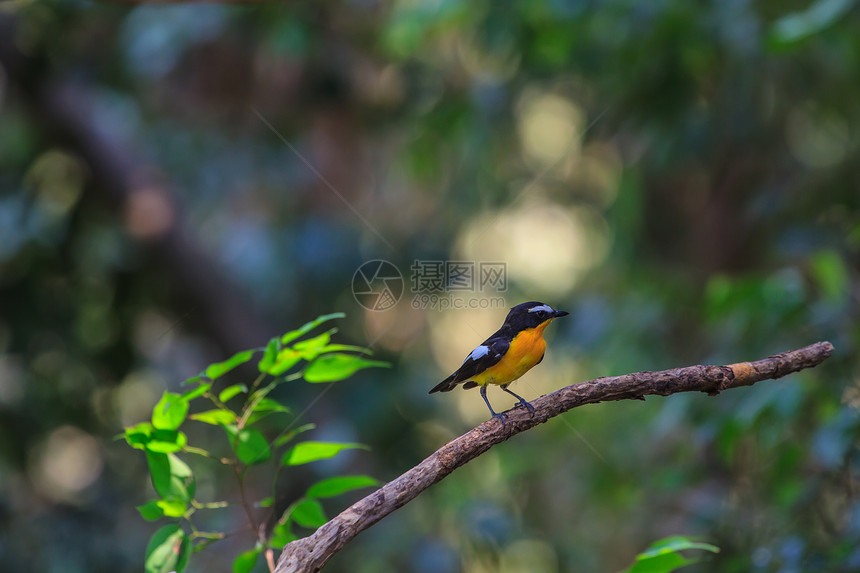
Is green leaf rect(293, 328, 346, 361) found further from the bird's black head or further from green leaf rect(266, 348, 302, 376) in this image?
the bird's black head

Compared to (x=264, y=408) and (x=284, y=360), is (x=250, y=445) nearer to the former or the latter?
(x=264, y=408)

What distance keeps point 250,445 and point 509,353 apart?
513 mm

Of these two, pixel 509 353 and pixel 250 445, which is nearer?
pixel 509 353

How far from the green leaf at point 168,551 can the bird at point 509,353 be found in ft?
1.85

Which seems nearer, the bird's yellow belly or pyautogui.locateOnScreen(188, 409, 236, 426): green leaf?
the bird's yellow belly

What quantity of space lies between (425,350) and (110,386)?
221 cm

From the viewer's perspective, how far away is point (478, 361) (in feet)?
3.80

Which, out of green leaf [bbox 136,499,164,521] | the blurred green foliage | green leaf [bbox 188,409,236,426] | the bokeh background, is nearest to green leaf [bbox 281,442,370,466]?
the blurred green foliage

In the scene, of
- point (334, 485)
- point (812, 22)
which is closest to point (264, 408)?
point (334, 485)

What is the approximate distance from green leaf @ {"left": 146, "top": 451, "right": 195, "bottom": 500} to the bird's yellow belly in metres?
0.56

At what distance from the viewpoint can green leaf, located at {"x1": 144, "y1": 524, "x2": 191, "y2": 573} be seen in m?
1.26

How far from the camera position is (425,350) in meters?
5.45

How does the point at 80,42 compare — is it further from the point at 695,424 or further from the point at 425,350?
the point at 695,424

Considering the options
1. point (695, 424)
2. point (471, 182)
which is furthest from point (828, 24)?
point (471, 182)
